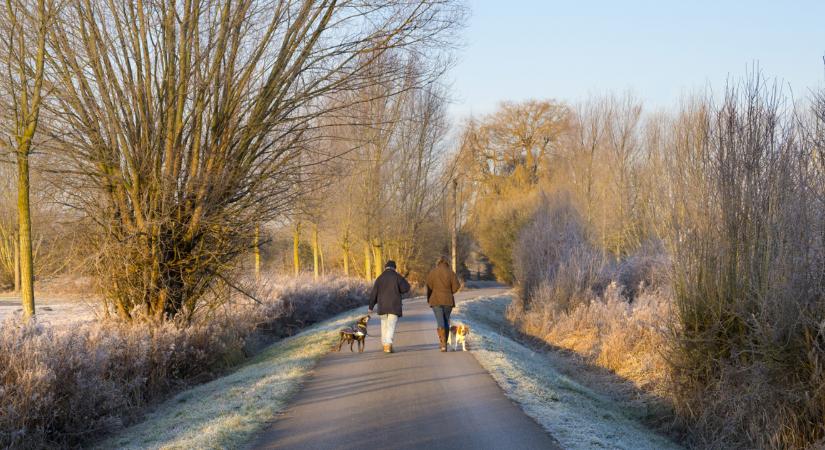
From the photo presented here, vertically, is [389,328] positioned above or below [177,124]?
below

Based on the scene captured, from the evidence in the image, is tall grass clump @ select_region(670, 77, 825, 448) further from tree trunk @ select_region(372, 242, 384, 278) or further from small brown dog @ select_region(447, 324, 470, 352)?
tree trunk @ select_region(372, 242, 384, 278)

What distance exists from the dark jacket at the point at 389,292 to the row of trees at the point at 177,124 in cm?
290

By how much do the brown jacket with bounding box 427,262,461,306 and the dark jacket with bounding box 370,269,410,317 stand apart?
21.9 inches

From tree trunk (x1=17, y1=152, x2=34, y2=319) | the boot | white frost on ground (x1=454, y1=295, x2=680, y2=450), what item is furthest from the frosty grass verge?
tree trunk (x1=17, y1=152, x2=34, y2=319)

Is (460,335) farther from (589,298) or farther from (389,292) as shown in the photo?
(589,298)

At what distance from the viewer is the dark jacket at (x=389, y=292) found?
15203 mm

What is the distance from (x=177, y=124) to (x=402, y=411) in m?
9.11

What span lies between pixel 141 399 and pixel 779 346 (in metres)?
9.54

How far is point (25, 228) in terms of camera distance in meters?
14.1

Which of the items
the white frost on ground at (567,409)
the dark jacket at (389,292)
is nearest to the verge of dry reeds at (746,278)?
the white frost on ground at (567,409)

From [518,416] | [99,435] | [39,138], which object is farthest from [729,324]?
[39,138]

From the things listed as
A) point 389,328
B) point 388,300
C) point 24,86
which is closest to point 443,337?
point 389,328

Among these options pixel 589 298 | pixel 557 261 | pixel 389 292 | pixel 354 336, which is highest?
pixel 557 261

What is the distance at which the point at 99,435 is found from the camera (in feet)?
33.2
